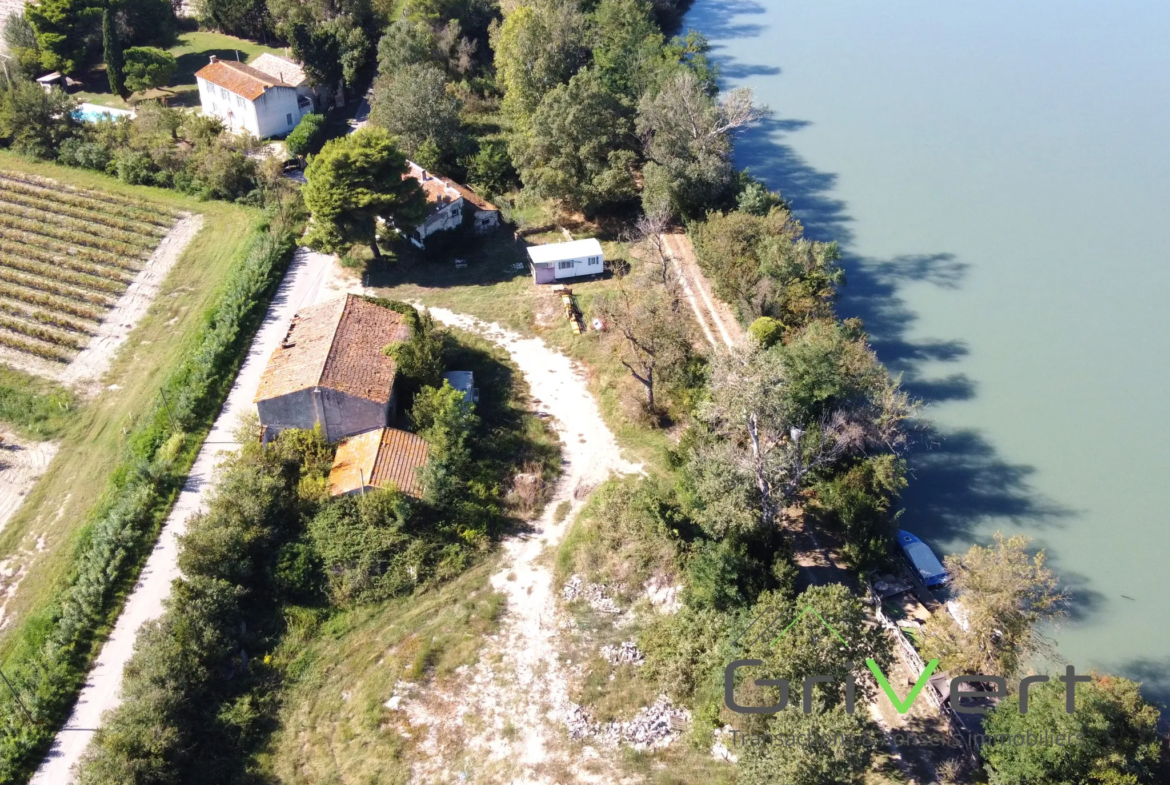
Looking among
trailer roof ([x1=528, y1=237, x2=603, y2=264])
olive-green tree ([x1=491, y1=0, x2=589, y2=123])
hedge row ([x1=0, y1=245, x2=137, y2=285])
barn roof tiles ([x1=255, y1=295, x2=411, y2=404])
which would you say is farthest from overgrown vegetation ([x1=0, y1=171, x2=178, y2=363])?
olive-green tree ([x1=491, y1=0, x2=589, y2=123])

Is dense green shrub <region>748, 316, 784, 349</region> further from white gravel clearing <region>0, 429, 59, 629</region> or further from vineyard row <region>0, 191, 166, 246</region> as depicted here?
vineyard row <region>0, 191, 166, 246</region>

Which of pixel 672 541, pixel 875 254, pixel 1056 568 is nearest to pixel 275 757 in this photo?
pixel 672 541

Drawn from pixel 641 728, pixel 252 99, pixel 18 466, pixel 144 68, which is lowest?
pixel 18 466

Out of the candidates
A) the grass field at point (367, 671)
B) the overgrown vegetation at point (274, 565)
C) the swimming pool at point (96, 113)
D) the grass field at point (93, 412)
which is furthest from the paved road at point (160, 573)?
the swimming pool at point (96, 113)

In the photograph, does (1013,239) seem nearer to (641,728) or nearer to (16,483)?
(641,728)

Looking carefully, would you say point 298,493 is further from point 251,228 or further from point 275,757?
point 251,228

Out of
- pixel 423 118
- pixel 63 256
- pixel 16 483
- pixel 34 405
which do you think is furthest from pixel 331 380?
pixel 423 118

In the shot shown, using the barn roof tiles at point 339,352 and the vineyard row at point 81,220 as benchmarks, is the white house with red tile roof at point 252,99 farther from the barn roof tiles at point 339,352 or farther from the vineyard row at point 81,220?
the barn roof tiles at point 339,352
